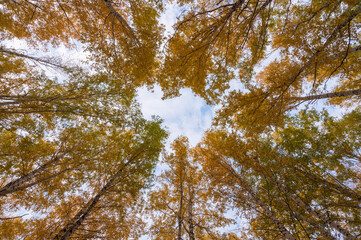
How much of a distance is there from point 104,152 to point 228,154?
202 inches

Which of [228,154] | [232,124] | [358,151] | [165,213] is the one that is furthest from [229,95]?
[358,151]

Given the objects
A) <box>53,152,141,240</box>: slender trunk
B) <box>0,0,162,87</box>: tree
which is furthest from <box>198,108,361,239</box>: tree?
<box>0,0,162,87</box>: tree

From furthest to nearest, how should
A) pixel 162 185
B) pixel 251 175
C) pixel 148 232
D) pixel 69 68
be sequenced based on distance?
pixel 162 185, pixel 251 175, pixel 148 232, pixel 69 68

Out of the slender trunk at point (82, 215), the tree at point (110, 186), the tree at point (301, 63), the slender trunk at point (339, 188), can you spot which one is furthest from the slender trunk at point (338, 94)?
the slender trunk at point (82, 215)

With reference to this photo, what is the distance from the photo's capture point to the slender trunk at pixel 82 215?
371 centimetres

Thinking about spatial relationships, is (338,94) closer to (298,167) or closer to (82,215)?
(298,167)

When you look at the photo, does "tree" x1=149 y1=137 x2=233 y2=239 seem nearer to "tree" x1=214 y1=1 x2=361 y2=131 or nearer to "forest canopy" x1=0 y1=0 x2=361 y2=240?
"forest canopy" x1=0 y1=0 x2=361 y2=240

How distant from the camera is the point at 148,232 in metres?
5.32

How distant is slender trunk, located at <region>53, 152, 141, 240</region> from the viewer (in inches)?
146

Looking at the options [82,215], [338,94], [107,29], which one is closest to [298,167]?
[338,94]

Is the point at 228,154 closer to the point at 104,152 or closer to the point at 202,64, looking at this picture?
the point at 202,64

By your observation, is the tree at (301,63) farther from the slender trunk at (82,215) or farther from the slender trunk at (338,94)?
the slender trunk at (82,215)

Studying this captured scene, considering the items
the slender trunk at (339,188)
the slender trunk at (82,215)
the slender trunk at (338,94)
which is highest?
the slender trunk at (338,94)

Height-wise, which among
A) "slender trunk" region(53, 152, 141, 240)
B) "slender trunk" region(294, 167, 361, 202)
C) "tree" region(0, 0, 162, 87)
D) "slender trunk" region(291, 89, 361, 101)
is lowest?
"slender trunk" region(53, 152, 141, 240)
